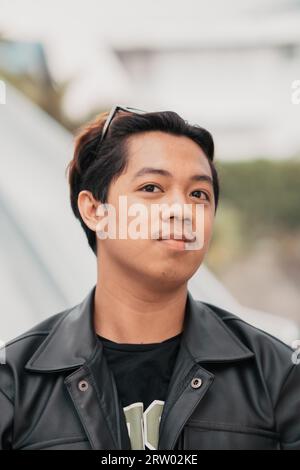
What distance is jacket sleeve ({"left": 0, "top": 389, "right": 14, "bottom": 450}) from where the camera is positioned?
1508mm

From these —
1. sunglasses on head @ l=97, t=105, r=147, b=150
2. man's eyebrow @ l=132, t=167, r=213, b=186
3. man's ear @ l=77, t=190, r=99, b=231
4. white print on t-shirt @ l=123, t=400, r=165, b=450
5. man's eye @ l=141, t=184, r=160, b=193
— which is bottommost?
white print on t-shirt @ l=123, t=400, r=165, b=450

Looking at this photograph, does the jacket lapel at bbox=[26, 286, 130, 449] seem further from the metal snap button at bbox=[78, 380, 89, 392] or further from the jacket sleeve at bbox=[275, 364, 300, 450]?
the jacket sleeve at bbox=[275, 364, 300, 450]

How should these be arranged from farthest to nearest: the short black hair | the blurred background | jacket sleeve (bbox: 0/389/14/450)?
the blurred background → the short black hair → jacket sleeve (bbox: 0/389/14/450)

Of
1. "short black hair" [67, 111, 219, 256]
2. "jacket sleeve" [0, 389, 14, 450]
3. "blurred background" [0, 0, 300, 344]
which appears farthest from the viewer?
"blurred background" [0, 0, 300, 344]

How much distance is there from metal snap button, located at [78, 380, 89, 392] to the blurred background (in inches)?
24.8

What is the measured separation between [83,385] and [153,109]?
2.63 feet

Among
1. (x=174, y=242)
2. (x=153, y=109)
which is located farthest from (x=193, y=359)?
(x=153, y=109)

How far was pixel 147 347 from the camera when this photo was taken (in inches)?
64.5

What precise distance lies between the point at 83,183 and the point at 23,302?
0.65m

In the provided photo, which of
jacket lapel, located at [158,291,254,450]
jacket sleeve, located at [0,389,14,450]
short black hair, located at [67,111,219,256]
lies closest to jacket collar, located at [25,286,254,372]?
jacket lapel, located at [158,291,254,450]

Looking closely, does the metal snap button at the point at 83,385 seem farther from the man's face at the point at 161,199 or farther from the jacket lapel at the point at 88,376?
the man's face at the point at 161,199

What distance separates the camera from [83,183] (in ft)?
5.73

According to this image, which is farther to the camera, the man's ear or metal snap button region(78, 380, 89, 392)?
the man's ear
